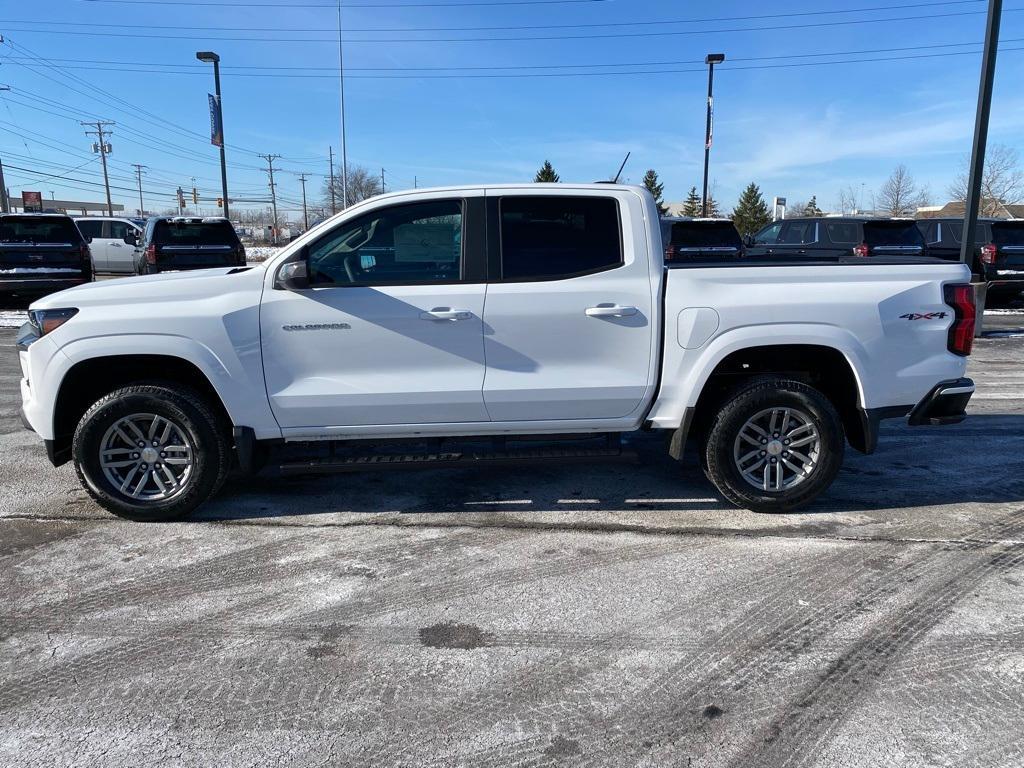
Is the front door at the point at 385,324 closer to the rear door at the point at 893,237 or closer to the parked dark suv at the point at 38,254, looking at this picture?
the parked dark suv at the point at 38,254

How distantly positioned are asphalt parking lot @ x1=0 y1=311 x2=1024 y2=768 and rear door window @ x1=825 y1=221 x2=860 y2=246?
11215mm

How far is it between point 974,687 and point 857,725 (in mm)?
583

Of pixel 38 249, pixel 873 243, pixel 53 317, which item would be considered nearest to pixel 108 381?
pixel 53 317

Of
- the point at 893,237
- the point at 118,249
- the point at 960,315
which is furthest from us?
the point at 118,249

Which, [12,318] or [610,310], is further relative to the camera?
[12,318]

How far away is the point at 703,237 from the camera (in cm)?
1455

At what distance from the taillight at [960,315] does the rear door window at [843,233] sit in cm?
1188

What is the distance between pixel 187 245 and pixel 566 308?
40.9ft

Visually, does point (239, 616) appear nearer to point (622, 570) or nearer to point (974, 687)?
point (622, 570)

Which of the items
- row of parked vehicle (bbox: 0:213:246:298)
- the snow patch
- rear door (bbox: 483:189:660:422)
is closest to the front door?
rear door (bbox: 483:189:660:422)

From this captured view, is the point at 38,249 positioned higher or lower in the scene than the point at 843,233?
lower

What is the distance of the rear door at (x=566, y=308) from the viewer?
4.34 metres

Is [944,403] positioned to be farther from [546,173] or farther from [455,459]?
[546,173]

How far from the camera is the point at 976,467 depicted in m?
5.50
